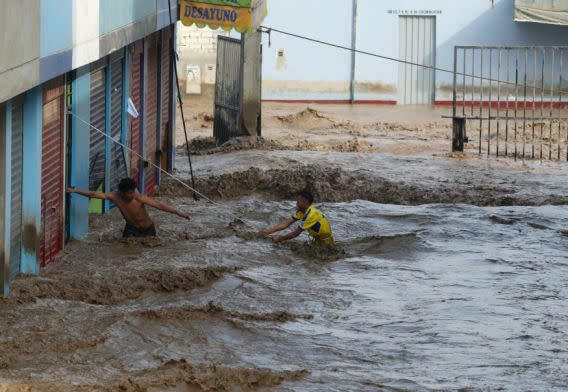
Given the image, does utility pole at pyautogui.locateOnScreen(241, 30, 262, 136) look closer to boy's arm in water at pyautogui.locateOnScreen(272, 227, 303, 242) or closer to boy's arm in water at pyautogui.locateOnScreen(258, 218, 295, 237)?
boy's arm in water at pyautogui.locateOnScreen(272, 227, 303, 242)

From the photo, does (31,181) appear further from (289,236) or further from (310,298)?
(289,236)

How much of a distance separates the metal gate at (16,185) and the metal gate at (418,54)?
2130 cm

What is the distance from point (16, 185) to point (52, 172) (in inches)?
55.4

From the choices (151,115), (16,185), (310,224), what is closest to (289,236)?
(310,224)

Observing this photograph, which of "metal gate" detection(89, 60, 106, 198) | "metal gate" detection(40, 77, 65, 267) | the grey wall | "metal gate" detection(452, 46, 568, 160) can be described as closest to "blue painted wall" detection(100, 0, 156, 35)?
"metal gate" detection(89, 60, 106, 198)

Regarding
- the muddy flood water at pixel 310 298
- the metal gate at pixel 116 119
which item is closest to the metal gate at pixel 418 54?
the muddy flood water at pixel 310 298

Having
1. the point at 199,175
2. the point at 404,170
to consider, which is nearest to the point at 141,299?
the point at 199,175

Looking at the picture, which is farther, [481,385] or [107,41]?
[107,41]

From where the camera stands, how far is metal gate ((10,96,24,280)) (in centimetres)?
1153

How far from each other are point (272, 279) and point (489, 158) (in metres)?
10.3

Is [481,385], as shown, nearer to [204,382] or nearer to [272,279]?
[204,382]

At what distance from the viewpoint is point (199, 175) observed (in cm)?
2020

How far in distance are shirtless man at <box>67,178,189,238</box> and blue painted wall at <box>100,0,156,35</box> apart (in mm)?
1782

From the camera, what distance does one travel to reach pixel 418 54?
106 feet
